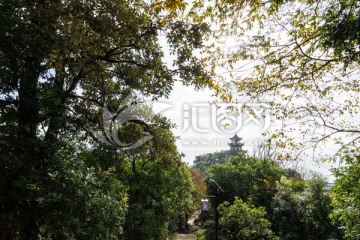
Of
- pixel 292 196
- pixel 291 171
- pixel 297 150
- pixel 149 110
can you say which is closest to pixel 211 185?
pixel 292 196

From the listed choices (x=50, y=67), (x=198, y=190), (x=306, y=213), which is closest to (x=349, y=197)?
(x=50, y=67)

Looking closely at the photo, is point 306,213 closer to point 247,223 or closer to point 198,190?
point 247,223

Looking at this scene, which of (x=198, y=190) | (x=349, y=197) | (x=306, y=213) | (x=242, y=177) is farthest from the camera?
(x=198, y=190)

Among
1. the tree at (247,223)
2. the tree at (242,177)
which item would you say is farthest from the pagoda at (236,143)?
the tree at (247,223)

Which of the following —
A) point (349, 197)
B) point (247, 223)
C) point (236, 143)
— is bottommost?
point (247, 223)

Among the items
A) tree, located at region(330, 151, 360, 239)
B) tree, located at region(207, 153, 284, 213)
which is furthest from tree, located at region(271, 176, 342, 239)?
tree, located at region(330, 151, 360, 239)

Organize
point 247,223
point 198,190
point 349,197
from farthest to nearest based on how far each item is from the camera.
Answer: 1. point 198,190
2. point 247,223
3. point 349,197

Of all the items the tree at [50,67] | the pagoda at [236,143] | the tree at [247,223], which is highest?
the pagoda at [236,143]

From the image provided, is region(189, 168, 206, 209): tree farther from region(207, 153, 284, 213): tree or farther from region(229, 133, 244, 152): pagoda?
region(229, 133, 244, 152): pagoda

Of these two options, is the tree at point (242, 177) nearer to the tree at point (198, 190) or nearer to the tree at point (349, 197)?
the tree at point (198, 190)

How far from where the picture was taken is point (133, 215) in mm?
14031

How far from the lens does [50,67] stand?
5.02m

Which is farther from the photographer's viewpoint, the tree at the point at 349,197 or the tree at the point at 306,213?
the tree at the point at 306,213

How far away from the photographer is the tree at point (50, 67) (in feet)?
15.8
